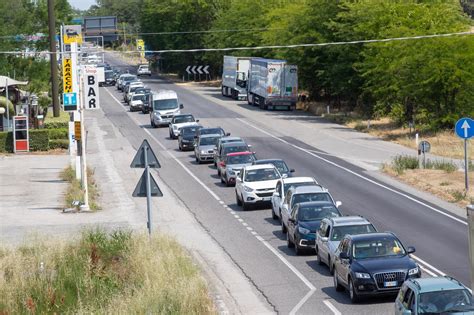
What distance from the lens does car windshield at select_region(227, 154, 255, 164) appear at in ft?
139

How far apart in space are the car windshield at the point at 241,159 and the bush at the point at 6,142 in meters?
18.7

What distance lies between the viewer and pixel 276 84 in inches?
3007

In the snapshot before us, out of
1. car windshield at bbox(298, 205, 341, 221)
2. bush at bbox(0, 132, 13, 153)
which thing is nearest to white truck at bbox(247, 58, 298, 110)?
bush at bbox(0, 132, 13, 153)

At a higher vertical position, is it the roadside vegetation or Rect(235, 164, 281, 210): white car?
Rect(235, 164, 281, 210): white car

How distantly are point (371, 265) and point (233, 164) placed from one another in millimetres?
21132

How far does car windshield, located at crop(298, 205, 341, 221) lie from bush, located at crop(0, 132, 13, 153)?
31998 mm

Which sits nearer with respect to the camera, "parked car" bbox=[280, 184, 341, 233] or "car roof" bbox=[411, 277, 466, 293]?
"car roof" bbox=[411, 277, 466, 293]

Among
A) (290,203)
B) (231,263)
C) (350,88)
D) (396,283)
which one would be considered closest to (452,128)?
(350,88)

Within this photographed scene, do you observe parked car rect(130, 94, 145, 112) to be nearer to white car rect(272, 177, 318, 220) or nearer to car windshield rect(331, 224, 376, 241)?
white car rect(272, 177, 318, 220)

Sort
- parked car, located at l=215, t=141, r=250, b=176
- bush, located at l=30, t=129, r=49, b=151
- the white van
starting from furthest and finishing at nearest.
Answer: the white van → bush, located at l=30, t=129, r=49, b=151 → parked car, located at l=215, t=141, r=250, b=176

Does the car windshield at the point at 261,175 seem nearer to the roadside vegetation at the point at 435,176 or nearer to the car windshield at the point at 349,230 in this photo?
the roadside vegetation at the point at 435,176

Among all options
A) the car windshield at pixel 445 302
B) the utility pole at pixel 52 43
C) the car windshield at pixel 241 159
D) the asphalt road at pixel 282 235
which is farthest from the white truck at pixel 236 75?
the car windshield at pixel 445 302

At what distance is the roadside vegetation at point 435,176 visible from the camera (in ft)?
120

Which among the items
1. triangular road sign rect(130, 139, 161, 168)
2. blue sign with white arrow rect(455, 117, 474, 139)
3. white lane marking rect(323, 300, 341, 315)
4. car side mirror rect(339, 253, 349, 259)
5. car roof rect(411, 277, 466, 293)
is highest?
triangular road sign rect(130, 139, 161, 168)
